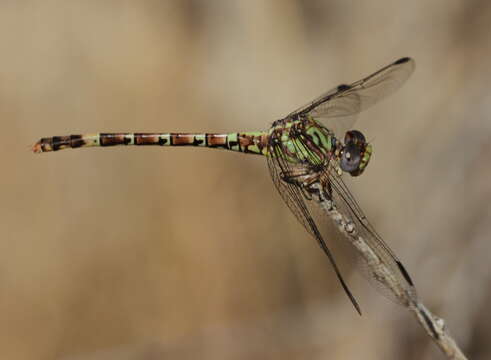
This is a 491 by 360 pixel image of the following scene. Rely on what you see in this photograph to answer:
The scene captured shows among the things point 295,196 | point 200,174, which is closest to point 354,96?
point 295,196

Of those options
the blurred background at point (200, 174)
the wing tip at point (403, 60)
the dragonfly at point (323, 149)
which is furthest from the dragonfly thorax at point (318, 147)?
the blurred background at point (200, 174)

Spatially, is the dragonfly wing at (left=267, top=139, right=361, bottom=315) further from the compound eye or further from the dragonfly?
the compound eye

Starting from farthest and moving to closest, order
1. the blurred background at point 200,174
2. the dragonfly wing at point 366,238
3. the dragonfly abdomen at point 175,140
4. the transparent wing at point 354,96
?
1. the blurred background at point 200,174
2. the dragonfly abdomen at point 175,140
3. the transparent wing at point 354,96
4. the dragonfly wing at point 366,238

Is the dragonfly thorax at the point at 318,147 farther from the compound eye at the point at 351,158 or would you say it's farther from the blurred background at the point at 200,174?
the blurred background at the point at 200,174

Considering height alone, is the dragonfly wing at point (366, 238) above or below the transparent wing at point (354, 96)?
below

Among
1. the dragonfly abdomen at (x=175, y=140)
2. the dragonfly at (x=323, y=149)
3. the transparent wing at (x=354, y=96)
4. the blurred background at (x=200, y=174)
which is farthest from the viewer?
the blurred background at (x=200, y=174)

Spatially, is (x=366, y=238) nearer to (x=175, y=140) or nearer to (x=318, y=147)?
(x=318, y=147)

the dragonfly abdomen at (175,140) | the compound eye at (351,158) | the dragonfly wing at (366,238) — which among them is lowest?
the dragonfly wing at (366,238)
